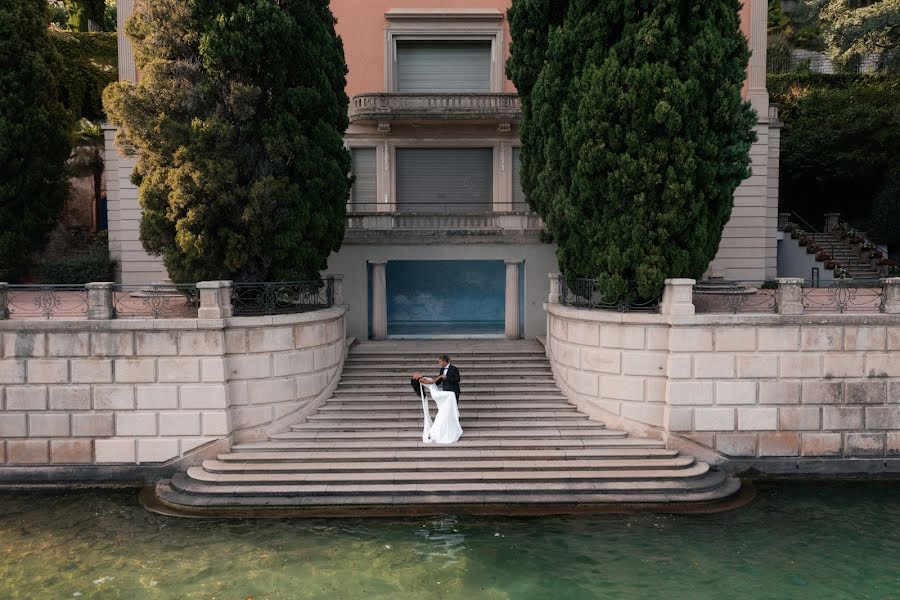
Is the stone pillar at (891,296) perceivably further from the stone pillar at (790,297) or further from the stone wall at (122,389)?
the stone wall at (122,389)

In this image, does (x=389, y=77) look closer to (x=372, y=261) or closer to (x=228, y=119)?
(x=372, y=261)

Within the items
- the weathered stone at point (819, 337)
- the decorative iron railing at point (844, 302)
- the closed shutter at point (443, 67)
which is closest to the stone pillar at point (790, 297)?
the weathered stone at point (819, 337)

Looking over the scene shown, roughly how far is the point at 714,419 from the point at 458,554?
594cm

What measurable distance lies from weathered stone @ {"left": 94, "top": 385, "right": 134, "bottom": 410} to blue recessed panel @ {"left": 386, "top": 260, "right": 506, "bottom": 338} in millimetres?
7334

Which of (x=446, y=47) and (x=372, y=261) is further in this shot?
(x=446, y=47)

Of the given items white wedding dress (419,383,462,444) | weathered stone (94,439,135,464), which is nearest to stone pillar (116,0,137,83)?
weathered stone (94,439,135,464)

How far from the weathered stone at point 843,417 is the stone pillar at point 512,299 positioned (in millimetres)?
7380

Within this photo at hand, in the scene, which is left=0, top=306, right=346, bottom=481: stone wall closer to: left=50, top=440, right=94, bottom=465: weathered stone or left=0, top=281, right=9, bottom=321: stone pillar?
left=50, top=440, right=94, bottom=465: weathered stone

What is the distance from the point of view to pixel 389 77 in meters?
19.0

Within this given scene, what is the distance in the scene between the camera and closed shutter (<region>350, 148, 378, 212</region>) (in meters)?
19.2

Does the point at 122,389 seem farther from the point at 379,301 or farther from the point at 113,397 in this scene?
the point at 379,301

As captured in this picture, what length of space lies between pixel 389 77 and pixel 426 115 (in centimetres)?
185

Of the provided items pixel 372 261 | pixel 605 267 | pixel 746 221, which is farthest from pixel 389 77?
pixel 746 221

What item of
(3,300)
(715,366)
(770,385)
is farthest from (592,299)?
(3,300)
